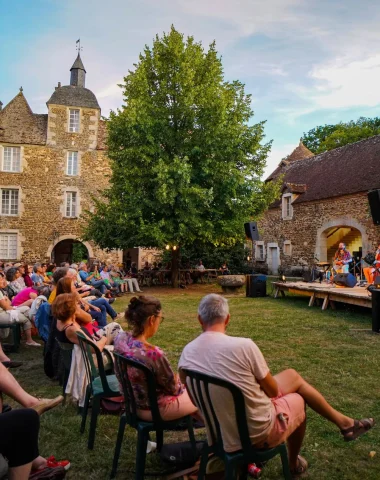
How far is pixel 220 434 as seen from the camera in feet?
7.71

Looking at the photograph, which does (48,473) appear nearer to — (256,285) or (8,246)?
(256,285)

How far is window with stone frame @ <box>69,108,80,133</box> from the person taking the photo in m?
→ 23.9

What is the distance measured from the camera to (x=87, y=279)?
12062 mm

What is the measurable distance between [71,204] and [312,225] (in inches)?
551

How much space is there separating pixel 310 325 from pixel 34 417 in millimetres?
7051

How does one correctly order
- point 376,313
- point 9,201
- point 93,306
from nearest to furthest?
point 93,306, point 376,313, point 9,201

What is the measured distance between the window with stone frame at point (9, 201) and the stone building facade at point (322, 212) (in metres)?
15.0

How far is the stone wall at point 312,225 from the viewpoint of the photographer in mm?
18500

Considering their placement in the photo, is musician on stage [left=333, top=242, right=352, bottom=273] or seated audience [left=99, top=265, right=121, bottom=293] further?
musician on stage [left=333, top=242, right=352, bottom=273]

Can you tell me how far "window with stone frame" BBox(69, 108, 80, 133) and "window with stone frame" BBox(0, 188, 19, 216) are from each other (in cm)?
496

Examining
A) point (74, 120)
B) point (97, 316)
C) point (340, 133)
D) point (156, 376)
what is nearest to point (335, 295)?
point (97, 316)

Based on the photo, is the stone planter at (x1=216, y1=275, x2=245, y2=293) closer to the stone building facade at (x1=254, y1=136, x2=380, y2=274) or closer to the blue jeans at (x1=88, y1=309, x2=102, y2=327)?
the stone building facade at (x1=254, y1=136, x2=380, y2=274)

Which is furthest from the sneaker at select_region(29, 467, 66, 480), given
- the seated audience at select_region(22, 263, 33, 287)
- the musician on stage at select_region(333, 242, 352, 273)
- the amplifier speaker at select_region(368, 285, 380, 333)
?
the musician on stage at select_region(333, 242, 352, 273)

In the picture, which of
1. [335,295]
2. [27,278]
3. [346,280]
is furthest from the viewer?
[346,280]
